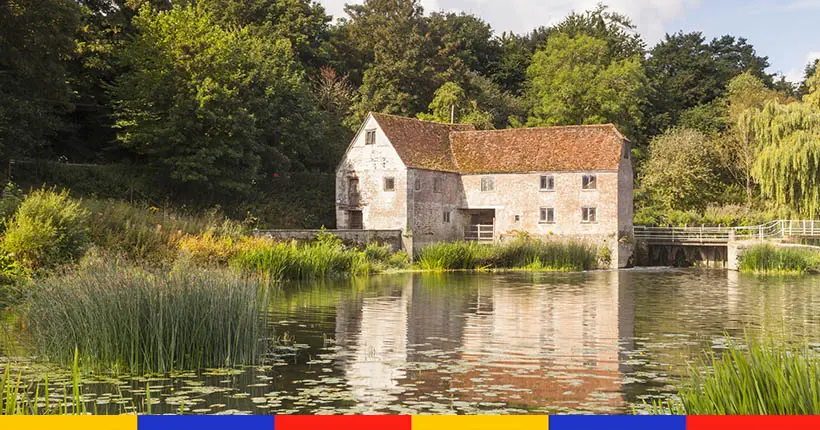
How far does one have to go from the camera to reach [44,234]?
74.7 ft

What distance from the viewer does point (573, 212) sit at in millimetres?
51281

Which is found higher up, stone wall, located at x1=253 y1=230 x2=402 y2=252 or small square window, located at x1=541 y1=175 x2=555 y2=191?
small square window, located at x1=541 y1=175 x2=555 y2=191

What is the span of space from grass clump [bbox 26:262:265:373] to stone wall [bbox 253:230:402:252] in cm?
2245

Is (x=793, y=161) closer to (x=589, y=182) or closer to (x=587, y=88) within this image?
(x=589, y=182)

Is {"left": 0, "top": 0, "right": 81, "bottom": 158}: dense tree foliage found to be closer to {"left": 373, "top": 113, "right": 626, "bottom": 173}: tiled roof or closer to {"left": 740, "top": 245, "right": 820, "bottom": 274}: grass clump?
{"left": 373, "top": 113, "right": 626, "bottom": 173}: tiled roof

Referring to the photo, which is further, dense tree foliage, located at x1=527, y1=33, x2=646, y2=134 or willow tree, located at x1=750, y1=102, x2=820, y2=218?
dense tree foliage, located at x1=527, y1=33, x2=646, y2=134

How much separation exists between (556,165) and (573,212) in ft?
9.18

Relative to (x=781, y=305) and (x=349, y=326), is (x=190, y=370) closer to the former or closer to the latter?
(x=349, y=326)

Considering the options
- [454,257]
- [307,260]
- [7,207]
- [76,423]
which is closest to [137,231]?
[7,207]

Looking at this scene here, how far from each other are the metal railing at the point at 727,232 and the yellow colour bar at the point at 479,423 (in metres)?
46.3

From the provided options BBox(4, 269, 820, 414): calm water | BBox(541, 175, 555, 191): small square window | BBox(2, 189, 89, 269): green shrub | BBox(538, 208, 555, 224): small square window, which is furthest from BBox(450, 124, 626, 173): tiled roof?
BBox(2, 189, 89, 269): green shrub

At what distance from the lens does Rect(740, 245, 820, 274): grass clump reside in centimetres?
4103

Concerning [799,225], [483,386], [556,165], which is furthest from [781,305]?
[556,165]

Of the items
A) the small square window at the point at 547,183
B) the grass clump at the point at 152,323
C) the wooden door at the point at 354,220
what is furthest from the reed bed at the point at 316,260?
the grass clump at the point at 152,323
